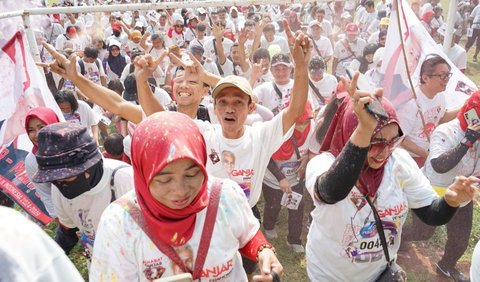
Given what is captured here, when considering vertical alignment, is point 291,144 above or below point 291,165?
above

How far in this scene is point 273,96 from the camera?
462cm

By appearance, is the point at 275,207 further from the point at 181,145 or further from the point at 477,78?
the point at 477,78

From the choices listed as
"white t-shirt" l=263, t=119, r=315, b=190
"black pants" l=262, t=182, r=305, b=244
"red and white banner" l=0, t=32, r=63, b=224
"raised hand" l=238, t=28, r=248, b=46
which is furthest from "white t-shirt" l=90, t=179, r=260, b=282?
"raised hand" l=238, t=28, r=248, b=46

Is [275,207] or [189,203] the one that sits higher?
[189,203]

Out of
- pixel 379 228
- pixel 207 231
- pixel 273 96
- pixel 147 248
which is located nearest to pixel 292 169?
pixel 273 96

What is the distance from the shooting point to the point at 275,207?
4496mm

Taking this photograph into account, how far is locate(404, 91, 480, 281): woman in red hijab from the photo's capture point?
10.2ft

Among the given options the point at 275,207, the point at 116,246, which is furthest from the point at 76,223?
the point at 275,207

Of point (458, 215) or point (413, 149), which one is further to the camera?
point (413, 149)

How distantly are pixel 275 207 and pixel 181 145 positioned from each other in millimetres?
3042

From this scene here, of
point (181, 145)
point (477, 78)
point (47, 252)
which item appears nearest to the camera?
point (47, 252)

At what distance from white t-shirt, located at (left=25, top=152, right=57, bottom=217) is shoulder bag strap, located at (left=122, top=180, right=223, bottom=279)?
1.43 meters

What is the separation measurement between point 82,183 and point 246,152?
43.4 inches

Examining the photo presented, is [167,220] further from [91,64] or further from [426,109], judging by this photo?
[91,64]
